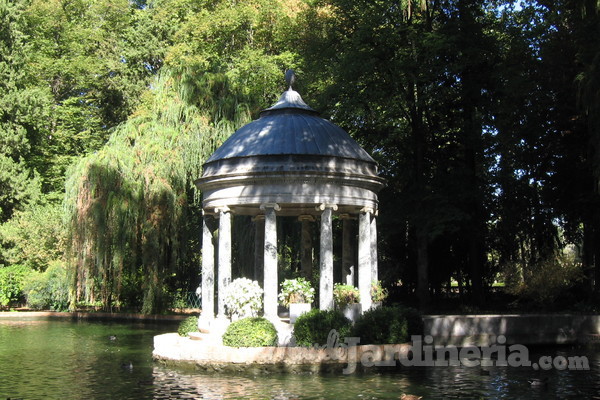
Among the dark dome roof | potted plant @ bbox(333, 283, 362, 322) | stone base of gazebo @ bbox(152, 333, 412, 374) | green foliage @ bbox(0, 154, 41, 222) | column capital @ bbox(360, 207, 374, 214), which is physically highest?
green foliage @ bbox(0, 154, 41, 222)

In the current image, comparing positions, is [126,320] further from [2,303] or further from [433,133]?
[433,133]

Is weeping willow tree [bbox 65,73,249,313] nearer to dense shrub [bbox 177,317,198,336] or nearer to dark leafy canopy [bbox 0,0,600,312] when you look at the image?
dark leafy canopy [bbox 0,0,600,312]

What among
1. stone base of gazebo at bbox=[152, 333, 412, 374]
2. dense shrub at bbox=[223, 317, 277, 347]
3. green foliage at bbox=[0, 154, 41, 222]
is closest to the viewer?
stone base of gazebo at bbox=[152, 333, 412, 374]

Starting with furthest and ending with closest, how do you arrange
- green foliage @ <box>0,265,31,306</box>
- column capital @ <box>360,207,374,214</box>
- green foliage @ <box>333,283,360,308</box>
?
green foliage @ <box>0,265,31,306</box>
column capital @ <box>360,207,374,214</box>
green foliage @ <box>333,283,360,308</box>

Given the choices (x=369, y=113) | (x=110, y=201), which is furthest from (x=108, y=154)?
(x=369, y=113)

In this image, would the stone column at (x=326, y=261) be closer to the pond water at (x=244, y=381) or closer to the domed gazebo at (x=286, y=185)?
the domed gazebo at (x=286, y=185)

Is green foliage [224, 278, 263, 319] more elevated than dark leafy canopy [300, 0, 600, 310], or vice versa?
dark leafy canopy [300, 0, 600, 310]

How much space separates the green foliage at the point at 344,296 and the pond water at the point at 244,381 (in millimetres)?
3481

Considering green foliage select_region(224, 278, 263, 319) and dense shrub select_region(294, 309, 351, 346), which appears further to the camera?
green foliage select_region(224, 278, 263, 319)

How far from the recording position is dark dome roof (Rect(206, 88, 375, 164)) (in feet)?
63.6

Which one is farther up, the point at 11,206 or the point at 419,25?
the point at 419,25

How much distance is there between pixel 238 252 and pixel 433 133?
1054 centimetres

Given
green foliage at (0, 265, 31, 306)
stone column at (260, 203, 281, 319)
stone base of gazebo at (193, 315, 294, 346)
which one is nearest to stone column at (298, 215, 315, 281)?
stone base of gazebo at (193, 315, 294, 346)

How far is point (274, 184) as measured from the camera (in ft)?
62.4
